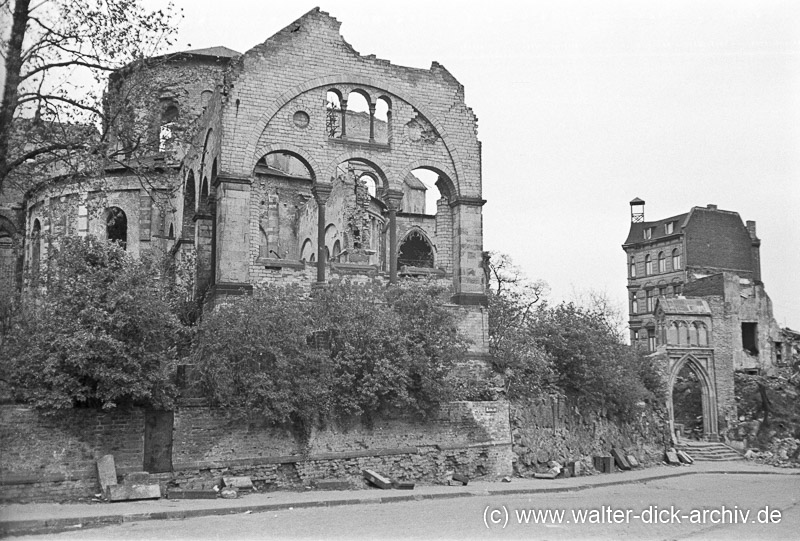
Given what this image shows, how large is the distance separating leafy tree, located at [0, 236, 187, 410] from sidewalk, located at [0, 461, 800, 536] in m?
1.82

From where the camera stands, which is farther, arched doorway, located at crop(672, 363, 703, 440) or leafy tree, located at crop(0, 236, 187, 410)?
arched doorway, located at crop(672, 363, 703, 440)

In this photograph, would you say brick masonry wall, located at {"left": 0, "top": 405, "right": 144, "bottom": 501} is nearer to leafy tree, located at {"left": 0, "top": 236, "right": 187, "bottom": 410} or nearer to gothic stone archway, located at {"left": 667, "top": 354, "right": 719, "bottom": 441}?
leafy tree, located at {"left": 0, "top": 236, "right": 187, "bottom": 410}

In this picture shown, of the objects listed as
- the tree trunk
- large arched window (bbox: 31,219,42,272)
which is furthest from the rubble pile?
the tree trunk

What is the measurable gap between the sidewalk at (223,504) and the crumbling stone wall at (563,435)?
0.96m

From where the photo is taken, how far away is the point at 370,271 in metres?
20.9

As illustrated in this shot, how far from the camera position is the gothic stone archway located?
38281mm

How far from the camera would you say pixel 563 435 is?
→ 73.8ft

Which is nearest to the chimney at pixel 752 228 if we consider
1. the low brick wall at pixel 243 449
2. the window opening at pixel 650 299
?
the window opening at pixel 650 299

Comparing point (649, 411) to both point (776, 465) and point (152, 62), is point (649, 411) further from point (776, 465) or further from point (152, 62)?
point (152, 62)

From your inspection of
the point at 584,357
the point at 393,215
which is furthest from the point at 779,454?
the point at 393,215

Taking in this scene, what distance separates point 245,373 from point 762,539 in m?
9.22

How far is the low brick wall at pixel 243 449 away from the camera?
14.0 m

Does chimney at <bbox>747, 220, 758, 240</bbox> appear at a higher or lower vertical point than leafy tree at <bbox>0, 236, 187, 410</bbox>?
higher

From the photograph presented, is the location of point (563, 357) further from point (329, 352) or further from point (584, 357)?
point (329, 352)
